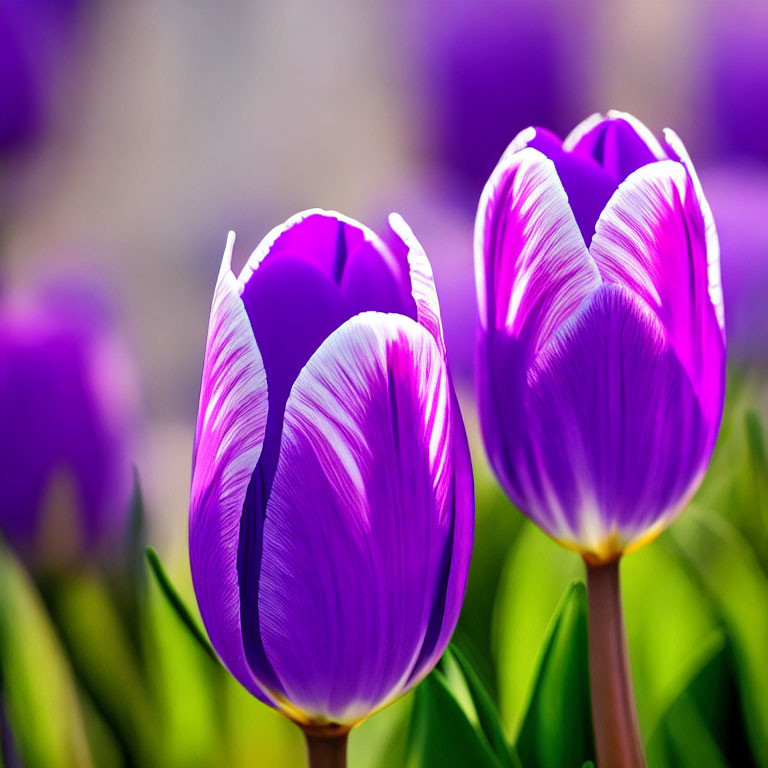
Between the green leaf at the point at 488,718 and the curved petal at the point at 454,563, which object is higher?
the curved petal at the point at 454,563

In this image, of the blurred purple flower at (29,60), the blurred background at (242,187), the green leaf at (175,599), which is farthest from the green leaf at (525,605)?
the blurred purple flower at (29,60)

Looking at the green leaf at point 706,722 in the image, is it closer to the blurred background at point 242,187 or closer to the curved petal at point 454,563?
the blurred background at point 242,187

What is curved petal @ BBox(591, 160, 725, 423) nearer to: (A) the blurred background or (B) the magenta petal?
(B) the magenta petal

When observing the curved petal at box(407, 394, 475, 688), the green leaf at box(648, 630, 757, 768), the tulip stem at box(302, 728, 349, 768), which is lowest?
the green leaf at box(648, 630, 757, 768)

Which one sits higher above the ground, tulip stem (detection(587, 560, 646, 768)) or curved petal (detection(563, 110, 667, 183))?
curved petal (detection(563, 110, 667, 183))

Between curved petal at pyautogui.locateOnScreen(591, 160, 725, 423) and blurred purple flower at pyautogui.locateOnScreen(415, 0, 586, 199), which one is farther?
blurred purple flower at pyautogui.locateOnScreen(415, 0, 586, 199)


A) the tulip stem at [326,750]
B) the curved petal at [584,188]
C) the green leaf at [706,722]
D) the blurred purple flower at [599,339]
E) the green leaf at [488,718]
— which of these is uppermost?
the curved petal at [584,188]

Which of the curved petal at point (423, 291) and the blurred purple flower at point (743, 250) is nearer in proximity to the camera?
the curved petal at point (423, 291)

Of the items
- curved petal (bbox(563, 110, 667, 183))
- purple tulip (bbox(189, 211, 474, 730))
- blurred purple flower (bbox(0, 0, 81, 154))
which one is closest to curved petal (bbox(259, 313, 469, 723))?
purple tulip (bbox(189, 211, 474, 730))

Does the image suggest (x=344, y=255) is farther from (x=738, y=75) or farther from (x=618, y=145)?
(x=738, y=75)
